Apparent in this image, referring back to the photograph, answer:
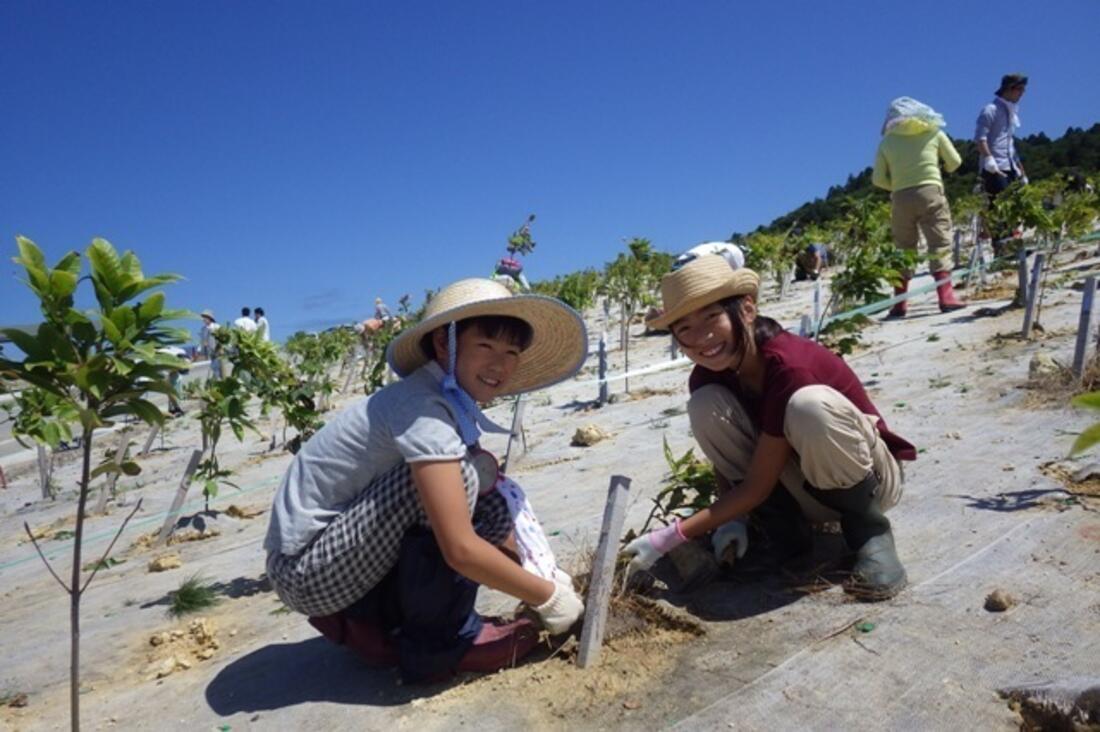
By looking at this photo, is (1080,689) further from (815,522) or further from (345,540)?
(345,540)

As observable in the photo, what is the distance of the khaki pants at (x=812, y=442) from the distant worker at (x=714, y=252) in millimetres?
403

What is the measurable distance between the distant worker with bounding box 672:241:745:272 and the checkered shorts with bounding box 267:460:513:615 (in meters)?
0.95

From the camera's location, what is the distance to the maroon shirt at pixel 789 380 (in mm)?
2111

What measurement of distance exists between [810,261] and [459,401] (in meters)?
15.3

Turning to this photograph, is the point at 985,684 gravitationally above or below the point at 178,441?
above

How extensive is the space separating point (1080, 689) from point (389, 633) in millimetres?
1691

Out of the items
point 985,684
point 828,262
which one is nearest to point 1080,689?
point 985,684

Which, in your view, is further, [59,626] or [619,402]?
[619,402]

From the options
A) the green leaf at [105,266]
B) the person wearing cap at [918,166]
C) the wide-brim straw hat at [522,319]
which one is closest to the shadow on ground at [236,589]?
the wide-brim straw hat at [522,319]

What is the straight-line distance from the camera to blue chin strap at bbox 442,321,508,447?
201cm

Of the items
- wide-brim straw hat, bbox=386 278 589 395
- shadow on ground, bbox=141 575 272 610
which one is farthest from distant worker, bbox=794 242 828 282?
wide-brim straw hat, bbox=386 278 589 395

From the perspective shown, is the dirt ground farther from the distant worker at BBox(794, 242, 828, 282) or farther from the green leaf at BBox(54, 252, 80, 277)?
the distant worker at BBox(794, 242, 828, 282)

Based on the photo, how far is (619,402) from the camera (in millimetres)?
7078

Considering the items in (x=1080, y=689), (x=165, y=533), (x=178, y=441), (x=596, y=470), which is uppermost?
(x=1080, y=689)
